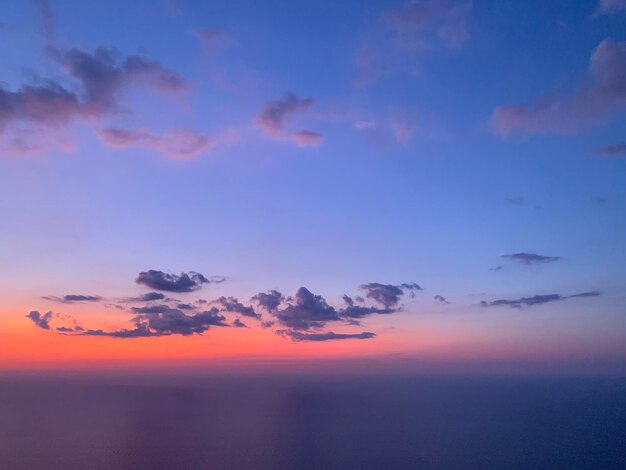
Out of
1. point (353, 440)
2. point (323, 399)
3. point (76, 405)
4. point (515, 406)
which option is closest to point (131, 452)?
point (353, 440)

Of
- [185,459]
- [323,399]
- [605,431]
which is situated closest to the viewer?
[185,459]

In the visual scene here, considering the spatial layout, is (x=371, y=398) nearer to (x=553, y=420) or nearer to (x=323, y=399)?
(x=323, y=399)

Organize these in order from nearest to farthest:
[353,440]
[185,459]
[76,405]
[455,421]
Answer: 1. [185,459]
2. [353,440]
3. [455,421]
4. [76,405]

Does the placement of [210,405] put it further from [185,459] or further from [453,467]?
[453,467]

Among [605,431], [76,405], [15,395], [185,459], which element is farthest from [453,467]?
[15,395]

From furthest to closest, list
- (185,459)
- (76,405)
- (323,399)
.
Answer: (323,399) → (76,405) → (185,459)

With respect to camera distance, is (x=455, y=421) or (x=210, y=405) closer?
(x=455, y=421)

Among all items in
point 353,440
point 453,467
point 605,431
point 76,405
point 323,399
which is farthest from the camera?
point 323,399
